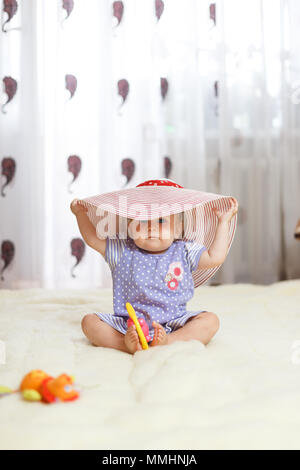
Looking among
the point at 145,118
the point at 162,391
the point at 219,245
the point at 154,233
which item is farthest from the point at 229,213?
the point at 145,118

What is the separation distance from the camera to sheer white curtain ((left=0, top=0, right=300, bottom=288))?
73.4 inches

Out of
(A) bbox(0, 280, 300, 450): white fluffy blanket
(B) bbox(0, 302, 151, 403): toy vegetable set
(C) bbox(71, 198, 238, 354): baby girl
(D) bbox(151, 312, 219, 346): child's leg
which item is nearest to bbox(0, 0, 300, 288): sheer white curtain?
(A) bbox(0, 280, 300, 450): white fluffy blanket

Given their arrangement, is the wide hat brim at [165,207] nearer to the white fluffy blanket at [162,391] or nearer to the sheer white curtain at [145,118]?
the white fluffy blanket at [162,391]

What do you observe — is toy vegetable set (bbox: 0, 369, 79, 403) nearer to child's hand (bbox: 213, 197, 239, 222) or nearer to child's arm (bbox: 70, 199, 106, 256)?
child's arm (bbox: 70, 199, 106, 256)

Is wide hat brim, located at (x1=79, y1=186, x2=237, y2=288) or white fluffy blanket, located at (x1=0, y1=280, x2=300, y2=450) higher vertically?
wide hat brim, located at (x1=79, y1=186, x2=237, y2=288)

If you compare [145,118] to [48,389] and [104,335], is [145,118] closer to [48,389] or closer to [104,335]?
[104,335]

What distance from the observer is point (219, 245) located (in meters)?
1.06

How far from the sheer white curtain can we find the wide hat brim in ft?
2.66

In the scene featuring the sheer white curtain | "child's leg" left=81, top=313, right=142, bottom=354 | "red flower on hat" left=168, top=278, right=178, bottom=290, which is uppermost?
the sheer white curtain

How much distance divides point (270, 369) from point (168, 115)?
1.36 metres

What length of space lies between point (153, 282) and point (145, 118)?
1.09 meters

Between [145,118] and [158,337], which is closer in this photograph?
[158,337]

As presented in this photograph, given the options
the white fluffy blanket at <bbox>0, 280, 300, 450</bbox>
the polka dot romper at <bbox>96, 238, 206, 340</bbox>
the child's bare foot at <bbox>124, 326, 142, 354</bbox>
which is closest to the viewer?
the white fluffy blanket at <bbox>0, 280, 300, 450</bbox>

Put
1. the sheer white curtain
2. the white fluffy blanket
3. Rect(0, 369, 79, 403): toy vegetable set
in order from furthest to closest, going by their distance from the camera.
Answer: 1. the sheer white curtain
2. Rect(0, 369, 79, 403): toy vegetable set
3. the white fluffy blanket
